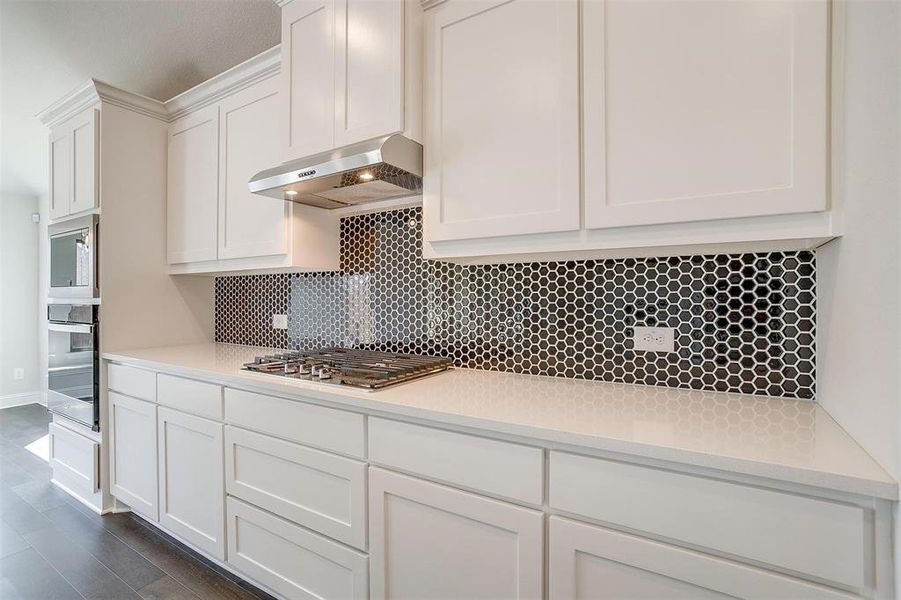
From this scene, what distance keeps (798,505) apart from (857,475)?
0.37 ft

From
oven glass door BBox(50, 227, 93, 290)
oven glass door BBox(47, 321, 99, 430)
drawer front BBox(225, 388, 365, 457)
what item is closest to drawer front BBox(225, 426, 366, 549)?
drawer front BBox(225, 388, 365, 457)

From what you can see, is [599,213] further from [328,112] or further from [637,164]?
[328,112]

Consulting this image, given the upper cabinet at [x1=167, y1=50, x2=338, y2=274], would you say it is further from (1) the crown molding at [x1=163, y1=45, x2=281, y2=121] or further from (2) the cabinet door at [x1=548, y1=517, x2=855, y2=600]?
(2) the cabinet door at [x1=548, y1=517, x2=855, y2=600]

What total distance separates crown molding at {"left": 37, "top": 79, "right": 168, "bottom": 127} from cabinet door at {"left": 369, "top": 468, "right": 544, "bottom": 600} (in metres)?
2.61

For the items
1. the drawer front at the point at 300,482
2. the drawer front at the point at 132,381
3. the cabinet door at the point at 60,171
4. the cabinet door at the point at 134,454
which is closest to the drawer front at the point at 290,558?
the drawer front at the point at 300,482

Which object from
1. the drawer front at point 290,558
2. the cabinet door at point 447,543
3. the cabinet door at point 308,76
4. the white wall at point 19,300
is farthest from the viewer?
the white wall at point 19,300

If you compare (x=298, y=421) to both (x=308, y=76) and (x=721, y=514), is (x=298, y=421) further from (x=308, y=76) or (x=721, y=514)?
(x=308, y=76)

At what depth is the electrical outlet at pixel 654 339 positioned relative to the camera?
1.49 metres

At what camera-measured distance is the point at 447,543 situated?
1231 mm

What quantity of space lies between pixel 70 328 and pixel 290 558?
6.75 feet

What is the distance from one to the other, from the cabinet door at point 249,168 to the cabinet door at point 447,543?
52.9 inches

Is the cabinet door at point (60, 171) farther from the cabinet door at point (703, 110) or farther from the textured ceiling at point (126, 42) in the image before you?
the cabinet door at point (703, 110)

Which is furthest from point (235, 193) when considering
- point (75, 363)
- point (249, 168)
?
point (75, 363)

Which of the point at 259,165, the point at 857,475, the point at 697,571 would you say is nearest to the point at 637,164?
the point at 857,475
